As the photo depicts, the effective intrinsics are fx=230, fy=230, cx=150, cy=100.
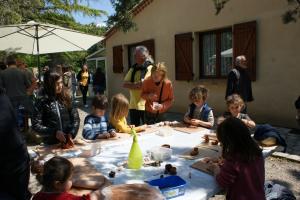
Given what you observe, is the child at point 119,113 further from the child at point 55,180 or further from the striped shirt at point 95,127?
the child at point 55,180

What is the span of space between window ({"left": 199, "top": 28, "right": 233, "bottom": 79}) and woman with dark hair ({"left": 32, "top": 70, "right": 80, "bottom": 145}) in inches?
206

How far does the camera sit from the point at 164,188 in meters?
1.54

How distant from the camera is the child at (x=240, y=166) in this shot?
5.08 ft

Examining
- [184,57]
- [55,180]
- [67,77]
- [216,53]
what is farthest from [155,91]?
[67,77]

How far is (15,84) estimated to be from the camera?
5164mm

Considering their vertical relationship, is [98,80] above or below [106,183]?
above

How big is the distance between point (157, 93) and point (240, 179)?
6.91ft

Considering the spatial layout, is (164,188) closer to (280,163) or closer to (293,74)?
(280,163)

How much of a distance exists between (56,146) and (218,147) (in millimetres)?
1672

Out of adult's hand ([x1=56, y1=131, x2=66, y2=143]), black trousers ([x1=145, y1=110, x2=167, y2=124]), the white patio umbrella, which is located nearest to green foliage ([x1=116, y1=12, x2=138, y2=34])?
the white patio umbrella

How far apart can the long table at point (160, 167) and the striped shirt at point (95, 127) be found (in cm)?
36

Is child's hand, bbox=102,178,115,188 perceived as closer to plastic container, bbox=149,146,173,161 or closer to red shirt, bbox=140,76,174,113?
plastic container, bbox=149,146,173,161

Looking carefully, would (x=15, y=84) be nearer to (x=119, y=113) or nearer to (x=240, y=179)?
(x=119, y=113)

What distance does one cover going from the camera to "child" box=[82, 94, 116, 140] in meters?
2.67
